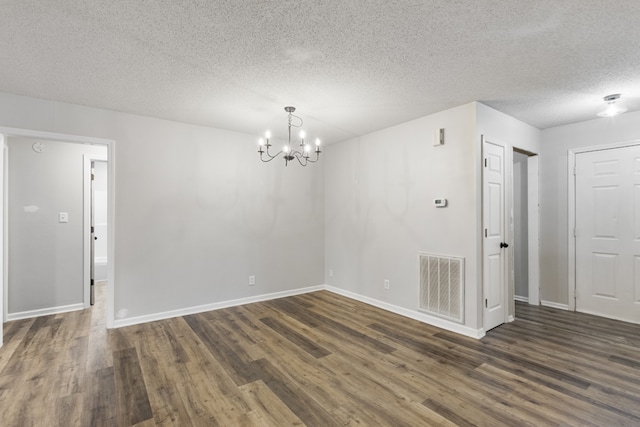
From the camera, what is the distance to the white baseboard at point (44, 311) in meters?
3.95

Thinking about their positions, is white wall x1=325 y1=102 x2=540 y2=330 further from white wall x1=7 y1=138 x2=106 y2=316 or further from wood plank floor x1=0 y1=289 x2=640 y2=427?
white wall x1=7 y1=138 x2=106 y2=316

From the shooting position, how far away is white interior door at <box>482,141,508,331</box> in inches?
138

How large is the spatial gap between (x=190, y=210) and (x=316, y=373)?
2802mm

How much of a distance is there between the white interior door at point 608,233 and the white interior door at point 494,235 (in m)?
Result: 1.40

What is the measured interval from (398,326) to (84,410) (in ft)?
10.1

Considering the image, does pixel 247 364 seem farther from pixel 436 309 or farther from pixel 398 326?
pixel 436 309

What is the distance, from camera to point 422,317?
3.90 metres

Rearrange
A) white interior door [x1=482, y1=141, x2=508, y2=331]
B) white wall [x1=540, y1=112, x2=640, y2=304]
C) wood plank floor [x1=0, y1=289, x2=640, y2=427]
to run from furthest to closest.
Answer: white wall [x1=540, y1=112, x2=640, y2=304] → white interior door [x1=482, y1=141, x2=508, y2=331] → wood plank floor [x1=0, y1=289, x2=640, y2=427]

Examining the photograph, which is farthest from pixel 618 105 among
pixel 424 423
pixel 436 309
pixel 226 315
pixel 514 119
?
pixel 226 315

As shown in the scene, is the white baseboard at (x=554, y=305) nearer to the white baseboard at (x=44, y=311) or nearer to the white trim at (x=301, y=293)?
the white trim at (x=301, y=293)

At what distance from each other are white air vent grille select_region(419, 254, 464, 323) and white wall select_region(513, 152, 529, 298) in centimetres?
206

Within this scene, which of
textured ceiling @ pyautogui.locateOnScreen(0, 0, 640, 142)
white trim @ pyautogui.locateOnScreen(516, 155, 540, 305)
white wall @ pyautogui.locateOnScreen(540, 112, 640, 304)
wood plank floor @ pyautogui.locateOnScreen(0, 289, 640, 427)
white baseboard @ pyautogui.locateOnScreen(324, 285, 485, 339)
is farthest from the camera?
white trim @ pyautogui.locateOnScreen(516, 155, 540, 305)

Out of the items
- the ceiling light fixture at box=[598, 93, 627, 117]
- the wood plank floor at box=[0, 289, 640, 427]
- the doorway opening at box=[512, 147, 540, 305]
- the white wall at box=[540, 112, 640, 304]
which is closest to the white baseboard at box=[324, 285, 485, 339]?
the wood plank floor at box=[0, 289, 640, 427]

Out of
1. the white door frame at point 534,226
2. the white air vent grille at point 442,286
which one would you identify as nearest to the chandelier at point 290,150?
the white air vent grille at point 442,286
